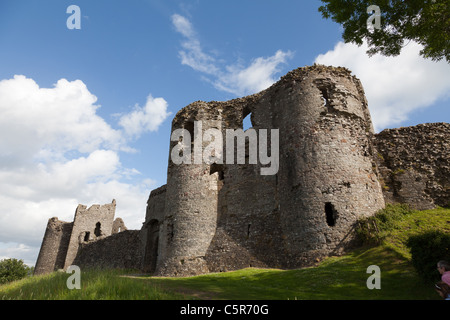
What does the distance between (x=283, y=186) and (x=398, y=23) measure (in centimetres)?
886

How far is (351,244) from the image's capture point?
13328mm

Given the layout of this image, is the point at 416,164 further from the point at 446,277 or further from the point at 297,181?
the point at 446,277

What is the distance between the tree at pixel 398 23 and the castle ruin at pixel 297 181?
455 cm

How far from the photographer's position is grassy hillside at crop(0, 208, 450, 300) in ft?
27.0

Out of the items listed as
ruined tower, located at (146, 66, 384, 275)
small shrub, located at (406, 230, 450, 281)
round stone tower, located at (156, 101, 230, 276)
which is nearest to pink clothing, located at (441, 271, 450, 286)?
small shrub, located at (406, 230, 450, 281)

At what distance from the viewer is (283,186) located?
16359mm

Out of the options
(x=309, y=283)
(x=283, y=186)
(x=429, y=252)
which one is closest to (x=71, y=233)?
(x=283, y=186)

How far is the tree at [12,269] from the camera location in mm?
31042

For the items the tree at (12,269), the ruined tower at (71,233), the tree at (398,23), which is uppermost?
the tree at (398,23)

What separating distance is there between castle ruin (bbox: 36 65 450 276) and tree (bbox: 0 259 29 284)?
21805 millimetres

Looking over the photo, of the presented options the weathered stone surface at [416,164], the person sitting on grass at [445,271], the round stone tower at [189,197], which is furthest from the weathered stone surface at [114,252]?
the person sitting on grass at [445,271]

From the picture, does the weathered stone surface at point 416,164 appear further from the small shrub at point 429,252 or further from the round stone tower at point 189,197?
the round stone tower at point 189,197
